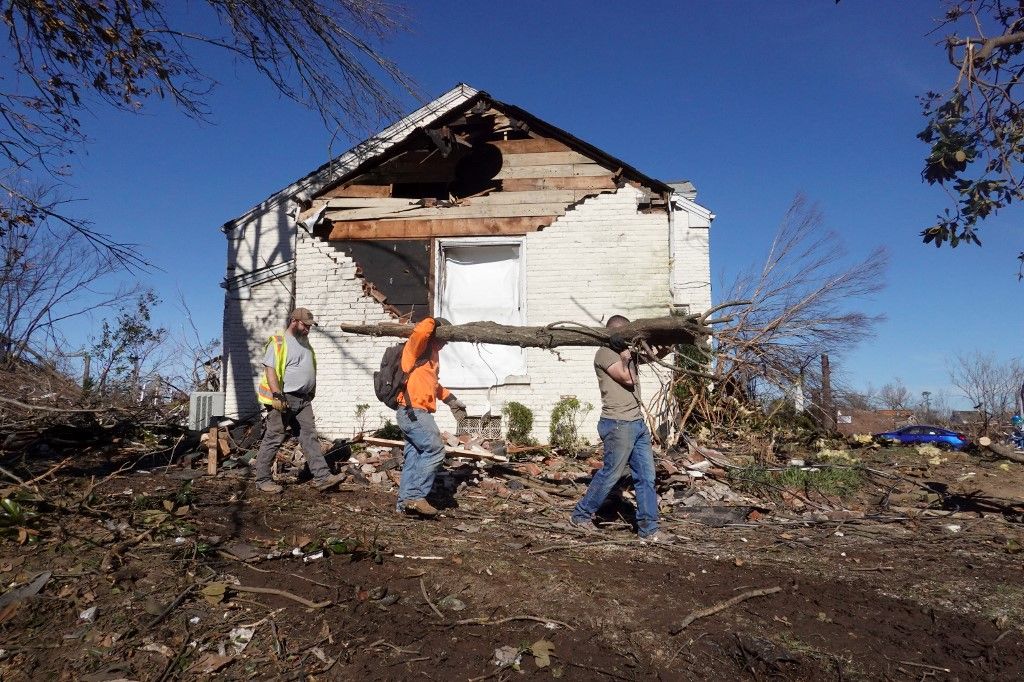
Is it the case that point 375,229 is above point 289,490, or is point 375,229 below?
above

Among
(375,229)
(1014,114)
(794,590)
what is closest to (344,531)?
(794,590)

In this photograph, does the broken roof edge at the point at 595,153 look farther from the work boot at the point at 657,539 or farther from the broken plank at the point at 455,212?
the work boot at the point at 657,539

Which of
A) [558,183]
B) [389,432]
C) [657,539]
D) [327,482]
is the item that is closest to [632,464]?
[657,539]

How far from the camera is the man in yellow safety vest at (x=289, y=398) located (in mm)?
6414

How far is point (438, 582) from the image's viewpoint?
409 centimetres

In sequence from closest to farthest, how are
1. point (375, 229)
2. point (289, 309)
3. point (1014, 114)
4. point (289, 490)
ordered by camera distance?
point (1014, 114) < point (289, 490) < point (375, 229) < point (289, 309)

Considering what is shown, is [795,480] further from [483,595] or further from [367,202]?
[367,202]

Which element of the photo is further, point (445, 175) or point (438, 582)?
point (445, 175)

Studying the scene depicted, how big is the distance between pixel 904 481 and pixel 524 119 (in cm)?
697

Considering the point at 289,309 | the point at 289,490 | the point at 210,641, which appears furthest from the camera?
the point at 289,309

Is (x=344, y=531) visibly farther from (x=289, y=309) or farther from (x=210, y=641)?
(x=289, y=309)

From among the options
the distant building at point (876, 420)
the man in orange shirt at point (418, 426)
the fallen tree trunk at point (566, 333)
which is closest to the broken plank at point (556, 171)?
the fallen tree trunk at point (566, 333)

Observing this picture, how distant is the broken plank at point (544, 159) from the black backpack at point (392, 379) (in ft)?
15.7

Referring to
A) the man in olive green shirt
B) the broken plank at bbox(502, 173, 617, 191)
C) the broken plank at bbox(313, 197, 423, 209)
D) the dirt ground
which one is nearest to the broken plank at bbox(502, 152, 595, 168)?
the broken plank at bbox(502, 173, 617, 191)
